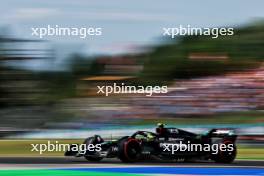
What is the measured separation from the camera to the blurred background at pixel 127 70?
4.96 metres

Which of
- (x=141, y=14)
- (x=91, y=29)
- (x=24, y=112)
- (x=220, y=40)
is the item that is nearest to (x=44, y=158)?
(x=24, y=112)

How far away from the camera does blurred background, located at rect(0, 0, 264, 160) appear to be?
496 centimetres

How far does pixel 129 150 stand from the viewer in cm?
523

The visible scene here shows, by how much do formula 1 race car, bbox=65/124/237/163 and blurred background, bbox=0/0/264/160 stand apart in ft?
0.25

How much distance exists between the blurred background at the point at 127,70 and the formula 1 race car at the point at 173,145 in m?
0.08

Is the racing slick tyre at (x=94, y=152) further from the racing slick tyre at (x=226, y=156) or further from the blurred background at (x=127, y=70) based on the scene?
the racing slick tyre at (x=226, y=156)

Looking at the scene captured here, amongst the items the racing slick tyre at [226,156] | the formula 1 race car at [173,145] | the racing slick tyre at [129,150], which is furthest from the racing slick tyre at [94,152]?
the racing slick tyre at [226,156]

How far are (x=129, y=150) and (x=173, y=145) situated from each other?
399 millimetres

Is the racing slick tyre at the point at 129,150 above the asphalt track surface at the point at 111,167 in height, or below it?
above

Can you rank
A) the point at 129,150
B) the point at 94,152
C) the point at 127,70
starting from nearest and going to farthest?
the point at 127,70
the point at 94,152
the point at 129,150

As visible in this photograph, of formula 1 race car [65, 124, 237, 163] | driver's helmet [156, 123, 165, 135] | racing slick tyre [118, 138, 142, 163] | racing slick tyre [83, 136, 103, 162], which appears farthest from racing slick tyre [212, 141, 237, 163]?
racing slick tyre [83, 136, 103, 162]

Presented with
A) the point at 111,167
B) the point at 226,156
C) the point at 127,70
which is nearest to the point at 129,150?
the point at 111,167

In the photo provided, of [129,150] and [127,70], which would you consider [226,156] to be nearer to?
[129,150]

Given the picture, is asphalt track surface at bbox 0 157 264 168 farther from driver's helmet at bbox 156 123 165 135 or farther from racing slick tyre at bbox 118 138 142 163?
driver's helmet at bbox 156 123 165 135
